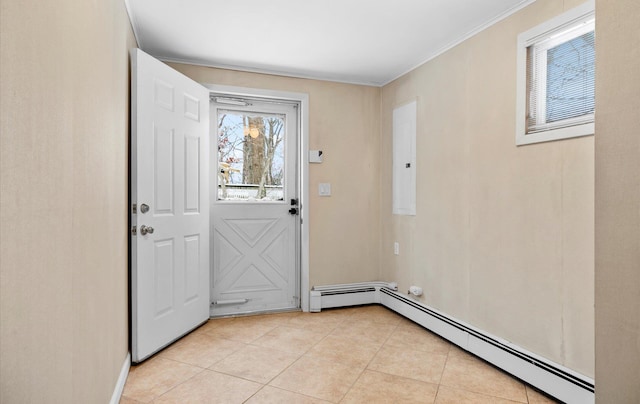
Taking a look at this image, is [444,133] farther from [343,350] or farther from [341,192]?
[343,350]

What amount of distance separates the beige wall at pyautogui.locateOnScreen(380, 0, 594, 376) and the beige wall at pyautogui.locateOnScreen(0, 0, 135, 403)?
226cm

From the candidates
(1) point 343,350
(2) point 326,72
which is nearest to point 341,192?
(2) point 326,72

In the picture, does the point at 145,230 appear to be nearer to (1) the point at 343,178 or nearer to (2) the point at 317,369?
(2) the point at 317,369

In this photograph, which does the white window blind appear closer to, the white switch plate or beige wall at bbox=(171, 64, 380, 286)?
beige wall at bbox=(171, 64, 380, 286)

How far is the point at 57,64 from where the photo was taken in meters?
0.97

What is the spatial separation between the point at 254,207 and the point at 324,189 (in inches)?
28.8

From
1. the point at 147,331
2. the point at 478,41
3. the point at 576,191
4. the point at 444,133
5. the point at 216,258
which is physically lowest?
the point at 147,331

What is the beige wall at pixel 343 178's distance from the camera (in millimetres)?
3609

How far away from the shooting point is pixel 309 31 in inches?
104

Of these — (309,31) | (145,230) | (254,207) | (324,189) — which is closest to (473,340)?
(324,189)

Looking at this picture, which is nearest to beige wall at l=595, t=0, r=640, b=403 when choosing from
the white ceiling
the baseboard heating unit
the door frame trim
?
the baseboard heating unit

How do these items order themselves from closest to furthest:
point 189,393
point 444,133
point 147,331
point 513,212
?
1. point 189,393
2. point 513,212
3. point 147,331
4. point 444,133

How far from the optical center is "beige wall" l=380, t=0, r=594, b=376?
1.90 meters

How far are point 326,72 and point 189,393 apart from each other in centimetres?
290
